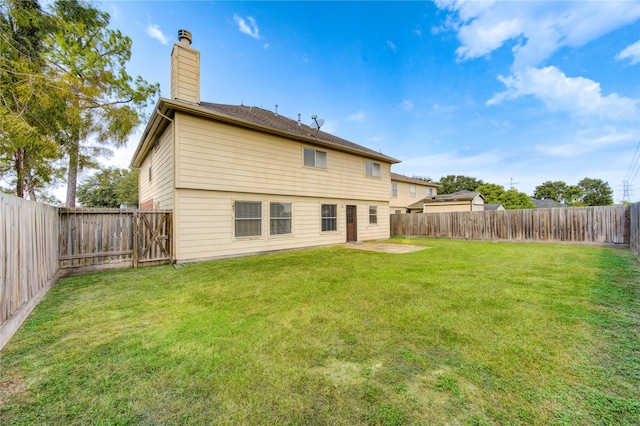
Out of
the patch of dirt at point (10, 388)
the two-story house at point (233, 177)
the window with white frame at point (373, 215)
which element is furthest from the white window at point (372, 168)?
the patch of dirt at point (10, 388)

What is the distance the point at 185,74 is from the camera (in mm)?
7555

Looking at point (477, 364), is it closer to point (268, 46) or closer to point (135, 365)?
point (135, 365)

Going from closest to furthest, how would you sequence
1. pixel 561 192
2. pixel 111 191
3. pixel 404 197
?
pixel 404 197 → pixel 111 191 → pixel 561 192

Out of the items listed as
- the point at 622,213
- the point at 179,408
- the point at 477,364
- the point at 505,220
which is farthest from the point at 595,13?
the point at 179,408

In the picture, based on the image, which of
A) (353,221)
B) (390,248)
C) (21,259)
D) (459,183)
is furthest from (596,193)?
(21,259)

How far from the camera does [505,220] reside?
11914 mm

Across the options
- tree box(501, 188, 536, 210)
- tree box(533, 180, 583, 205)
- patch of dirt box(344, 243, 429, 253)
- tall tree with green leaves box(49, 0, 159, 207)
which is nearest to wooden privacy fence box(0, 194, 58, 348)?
tall tree with green leaves box(49, 0, 159, 207)

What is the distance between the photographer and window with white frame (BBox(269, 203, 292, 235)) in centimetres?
895

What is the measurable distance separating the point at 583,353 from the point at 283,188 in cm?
819

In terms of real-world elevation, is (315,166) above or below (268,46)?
below

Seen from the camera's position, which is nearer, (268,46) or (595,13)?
(595,13)

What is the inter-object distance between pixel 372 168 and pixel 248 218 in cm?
741

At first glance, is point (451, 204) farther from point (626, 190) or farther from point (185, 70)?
point (626, 190)

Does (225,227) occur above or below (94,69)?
below
